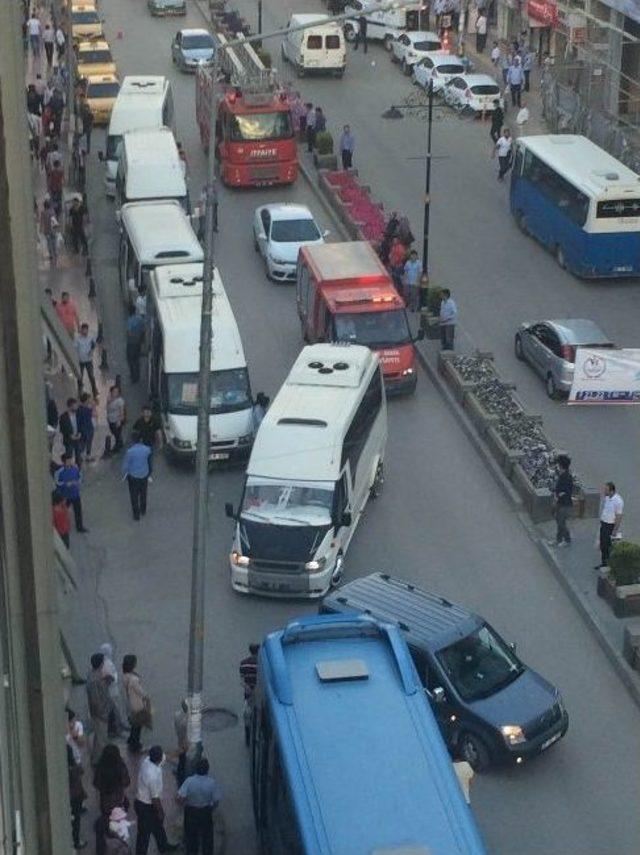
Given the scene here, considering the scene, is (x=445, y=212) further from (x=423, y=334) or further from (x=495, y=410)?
(x=495, y=410)

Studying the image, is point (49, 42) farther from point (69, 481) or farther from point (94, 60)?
point (69, 481)

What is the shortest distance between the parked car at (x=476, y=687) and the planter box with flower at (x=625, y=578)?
2803 millimetres

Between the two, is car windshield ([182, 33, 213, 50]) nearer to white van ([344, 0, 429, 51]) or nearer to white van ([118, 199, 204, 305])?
white van ([344, 0, 429, 51])

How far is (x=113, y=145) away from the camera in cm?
4362

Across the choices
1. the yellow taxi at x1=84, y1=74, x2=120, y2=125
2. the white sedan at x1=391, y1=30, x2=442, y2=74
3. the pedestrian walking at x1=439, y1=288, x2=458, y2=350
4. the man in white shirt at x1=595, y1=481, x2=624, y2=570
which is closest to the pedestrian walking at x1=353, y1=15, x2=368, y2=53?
the white sedan at x1=391, y1=30, x2=442, y2=74

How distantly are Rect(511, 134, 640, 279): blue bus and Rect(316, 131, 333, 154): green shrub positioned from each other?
20.8 ft

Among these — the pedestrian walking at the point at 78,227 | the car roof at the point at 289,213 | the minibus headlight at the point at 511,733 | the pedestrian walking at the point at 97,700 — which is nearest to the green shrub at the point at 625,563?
the minibus headlight at the point at 511,733

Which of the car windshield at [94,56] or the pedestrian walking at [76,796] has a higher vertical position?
the pedestrian walking at [76,796]

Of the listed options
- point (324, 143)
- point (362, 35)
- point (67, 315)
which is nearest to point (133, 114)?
point (324, 143)

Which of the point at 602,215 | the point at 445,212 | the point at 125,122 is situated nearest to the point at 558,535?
the point at 602,215

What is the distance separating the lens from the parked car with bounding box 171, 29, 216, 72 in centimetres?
5691

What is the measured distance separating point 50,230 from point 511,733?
838 inches

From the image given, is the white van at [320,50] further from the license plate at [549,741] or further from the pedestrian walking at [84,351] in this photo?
the license plate at [549,741]

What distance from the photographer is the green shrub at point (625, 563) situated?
2331 centimetres
